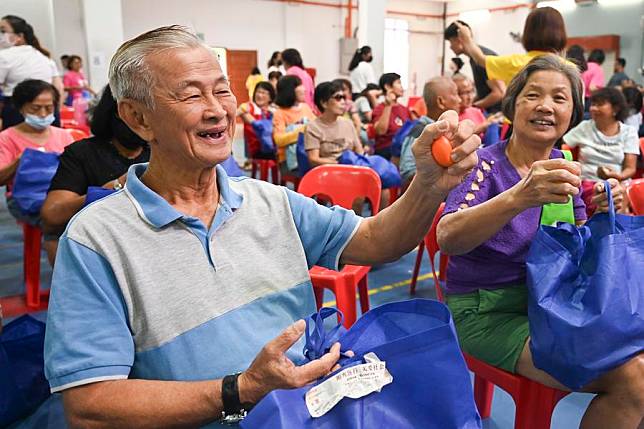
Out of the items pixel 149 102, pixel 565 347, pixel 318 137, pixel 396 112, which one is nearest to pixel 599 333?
pixel 565 347

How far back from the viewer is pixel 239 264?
1.22 meters

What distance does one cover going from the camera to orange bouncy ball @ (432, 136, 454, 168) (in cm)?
113

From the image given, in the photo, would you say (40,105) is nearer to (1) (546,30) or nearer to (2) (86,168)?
(2) (86,168)

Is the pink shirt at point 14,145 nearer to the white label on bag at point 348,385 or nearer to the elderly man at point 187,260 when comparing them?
the elderly man at point 187,260

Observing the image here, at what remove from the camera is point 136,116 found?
124cm

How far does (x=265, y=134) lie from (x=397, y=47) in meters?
13.1

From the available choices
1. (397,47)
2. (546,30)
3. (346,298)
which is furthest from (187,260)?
(397,47)

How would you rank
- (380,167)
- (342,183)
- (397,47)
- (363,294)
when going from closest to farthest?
(363,294) < (342,183) < (380,167) < (397,47)

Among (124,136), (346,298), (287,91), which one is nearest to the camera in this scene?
(124,136)

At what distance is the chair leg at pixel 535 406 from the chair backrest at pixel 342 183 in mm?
1556

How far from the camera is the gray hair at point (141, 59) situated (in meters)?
1.17

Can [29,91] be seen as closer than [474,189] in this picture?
No

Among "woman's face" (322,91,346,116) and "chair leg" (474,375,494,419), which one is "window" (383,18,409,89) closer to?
"woman's face" (322,91,346,116)

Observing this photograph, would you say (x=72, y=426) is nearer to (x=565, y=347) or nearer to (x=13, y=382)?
(x=565, y=347)
